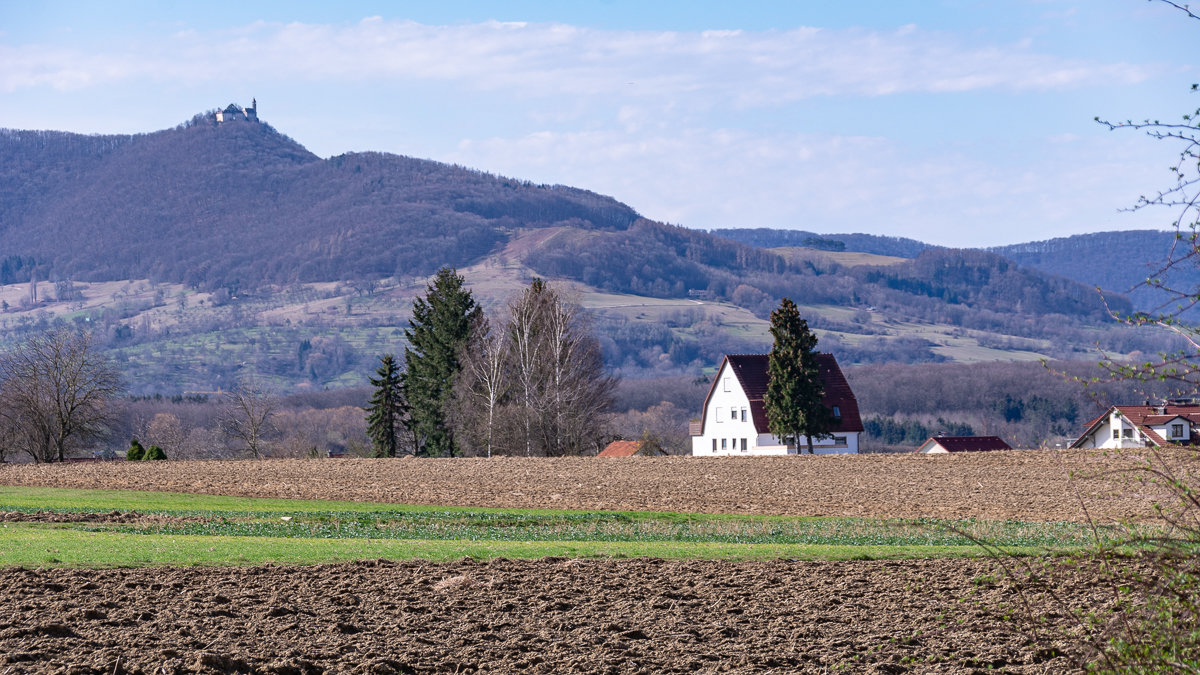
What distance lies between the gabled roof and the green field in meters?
45.4

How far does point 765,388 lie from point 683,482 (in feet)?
130

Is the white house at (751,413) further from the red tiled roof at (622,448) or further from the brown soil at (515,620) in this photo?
the brown soil at (515,620)

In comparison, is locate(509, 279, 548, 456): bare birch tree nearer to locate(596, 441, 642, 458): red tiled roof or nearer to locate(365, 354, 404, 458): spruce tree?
locate(365, 354, 404, 458): spruce tree

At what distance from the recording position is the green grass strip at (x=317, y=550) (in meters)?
21.8

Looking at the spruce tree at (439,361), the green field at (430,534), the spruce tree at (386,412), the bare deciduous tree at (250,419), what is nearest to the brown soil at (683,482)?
the green field at (430,534)

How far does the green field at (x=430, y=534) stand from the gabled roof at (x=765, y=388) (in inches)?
1787

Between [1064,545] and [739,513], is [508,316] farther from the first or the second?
[1064,545]

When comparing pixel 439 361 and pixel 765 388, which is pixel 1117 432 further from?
pixel 439 361

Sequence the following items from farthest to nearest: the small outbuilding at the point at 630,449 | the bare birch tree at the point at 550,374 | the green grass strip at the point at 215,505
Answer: the small outbuilding at the point at 630,449 < the bare birch tree at the point at 550,374 < the green grass strip at the point at 215,505

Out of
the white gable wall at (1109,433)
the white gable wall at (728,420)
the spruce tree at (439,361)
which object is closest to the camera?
the white gable wall at (1109,433)

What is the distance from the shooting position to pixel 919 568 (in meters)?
21.5

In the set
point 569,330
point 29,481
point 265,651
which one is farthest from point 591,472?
point 265,651

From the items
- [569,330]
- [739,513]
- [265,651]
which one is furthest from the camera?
[569,330]

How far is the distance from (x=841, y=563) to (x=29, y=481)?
41373mm
